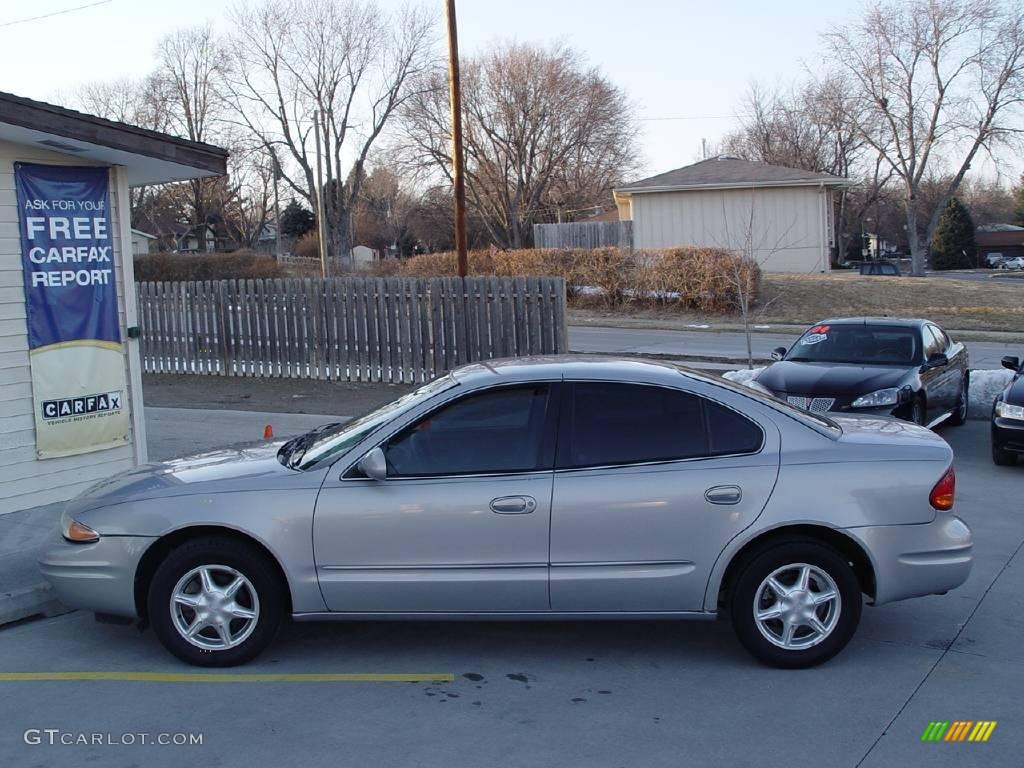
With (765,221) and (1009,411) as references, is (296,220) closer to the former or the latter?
(765,221)

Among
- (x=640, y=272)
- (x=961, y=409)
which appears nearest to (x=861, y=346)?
(x=961, y=409)

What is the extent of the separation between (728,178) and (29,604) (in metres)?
37.2

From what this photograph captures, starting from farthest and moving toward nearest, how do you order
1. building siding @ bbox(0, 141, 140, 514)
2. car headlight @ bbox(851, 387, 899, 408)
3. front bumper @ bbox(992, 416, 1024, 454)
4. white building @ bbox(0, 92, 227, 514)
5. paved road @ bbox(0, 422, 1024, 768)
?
car headlight @ bbox(851, 387, 899, 408), front bumper @ bbox(992, 416, 1024, 454), building siding @ bbox(0, 141, 140, 514), white building @ bbox(0, 92, 227, 514), paved road @ bbox(0, 422, 1024, 768)

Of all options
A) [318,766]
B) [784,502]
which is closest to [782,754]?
[784,502]

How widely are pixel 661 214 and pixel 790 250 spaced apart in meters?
5.16

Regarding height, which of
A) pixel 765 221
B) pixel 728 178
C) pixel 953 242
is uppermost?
pixel 728 178

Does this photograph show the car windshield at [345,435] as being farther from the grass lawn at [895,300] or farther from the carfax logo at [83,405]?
the grass lawn at [895,300]

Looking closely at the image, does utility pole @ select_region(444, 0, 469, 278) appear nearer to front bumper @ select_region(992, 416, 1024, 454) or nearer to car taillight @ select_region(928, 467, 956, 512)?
front bumper @ select_region(992, 416, 1024, 454)

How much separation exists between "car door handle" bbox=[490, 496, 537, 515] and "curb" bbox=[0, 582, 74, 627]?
2.98 meters

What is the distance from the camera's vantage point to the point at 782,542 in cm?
526

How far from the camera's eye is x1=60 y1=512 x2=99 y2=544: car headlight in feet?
17.7

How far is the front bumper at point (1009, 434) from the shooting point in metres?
10.2

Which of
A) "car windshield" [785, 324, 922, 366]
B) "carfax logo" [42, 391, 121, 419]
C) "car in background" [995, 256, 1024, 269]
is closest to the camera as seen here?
"carfax logo" [42, 391, 121, 419]

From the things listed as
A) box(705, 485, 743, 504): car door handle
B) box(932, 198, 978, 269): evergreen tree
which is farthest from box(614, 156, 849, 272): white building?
box(705, 485, 743, 504): car door handle
